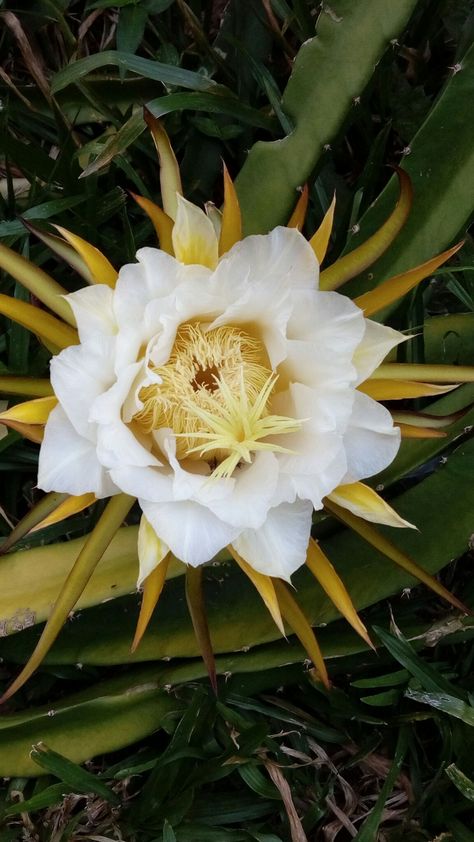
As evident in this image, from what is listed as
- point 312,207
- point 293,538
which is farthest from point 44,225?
point 293,538

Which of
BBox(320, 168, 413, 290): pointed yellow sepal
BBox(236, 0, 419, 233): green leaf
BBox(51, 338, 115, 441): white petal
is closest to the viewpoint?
BBox(51, 338, 115, 441): white petal

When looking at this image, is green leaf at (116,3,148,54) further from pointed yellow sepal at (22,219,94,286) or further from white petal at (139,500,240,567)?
white petal at (139,500,240,567)

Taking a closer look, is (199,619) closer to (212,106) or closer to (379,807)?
(379,807)

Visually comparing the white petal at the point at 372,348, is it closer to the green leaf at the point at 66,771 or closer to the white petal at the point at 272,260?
the white petal at the point at 272,260

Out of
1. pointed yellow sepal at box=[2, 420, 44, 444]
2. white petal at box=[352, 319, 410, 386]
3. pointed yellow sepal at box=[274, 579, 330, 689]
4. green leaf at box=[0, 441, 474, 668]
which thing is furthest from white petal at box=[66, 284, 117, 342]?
green leaf at box=[0, 441, 474, 668]

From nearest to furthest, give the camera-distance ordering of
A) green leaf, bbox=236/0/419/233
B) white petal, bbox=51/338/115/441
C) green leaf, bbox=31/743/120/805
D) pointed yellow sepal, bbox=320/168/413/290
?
white petal, bbox=51/338/115/441 < pointed yellow sepal, bbox=320/168/413/290 < green leaf, bbox=236/0/419/233 < green leaf, bbox=31/743/120/805

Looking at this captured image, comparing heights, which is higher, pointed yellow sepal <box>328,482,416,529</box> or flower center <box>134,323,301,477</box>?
flower center <box>134,323,301,477</box>

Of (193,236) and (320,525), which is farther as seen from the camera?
(320,525)

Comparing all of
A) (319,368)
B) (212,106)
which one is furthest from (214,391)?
(212,106)

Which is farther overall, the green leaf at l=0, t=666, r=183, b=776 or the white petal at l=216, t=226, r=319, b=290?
the green leaf at l=0, t=666, r=183, b=776
